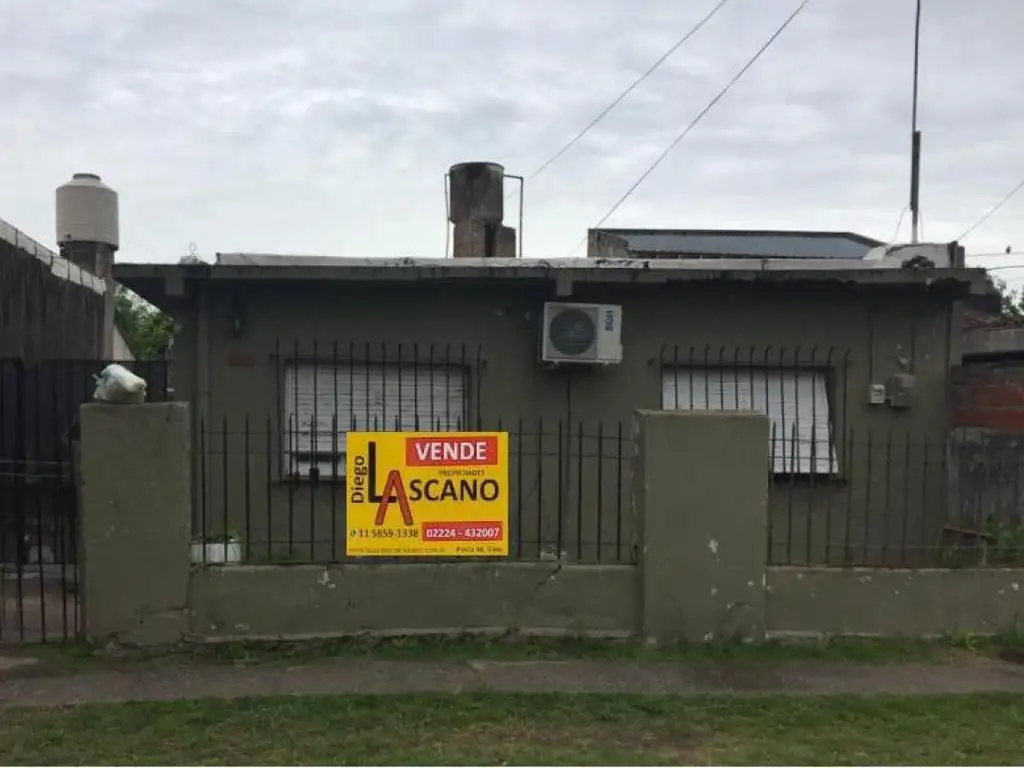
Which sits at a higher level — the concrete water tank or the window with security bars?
the concrete water tank

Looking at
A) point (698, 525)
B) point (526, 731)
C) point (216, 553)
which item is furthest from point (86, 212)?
point (526, 731)

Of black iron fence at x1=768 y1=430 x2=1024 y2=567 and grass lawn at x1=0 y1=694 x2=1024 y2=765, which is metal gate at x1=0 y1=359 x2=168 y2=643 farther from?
black iron fence at x1=768 y1=430 x2=1024 y2=567

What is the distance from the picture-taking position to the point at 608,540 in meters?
8.72

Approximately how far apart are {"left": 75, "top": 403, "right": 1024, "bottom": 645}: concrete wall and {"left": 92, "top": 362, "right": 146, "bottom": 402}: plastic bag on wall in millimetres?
95

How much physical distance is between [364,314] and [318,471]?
1420 mm

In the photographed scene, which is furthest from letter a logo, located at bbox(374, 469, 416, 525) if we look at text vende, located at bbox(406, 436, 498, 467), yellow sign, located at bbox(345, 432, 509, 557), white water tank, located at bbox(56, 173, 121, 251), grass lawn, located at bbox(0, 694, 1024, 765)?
white water tank, located at bbox(56, 173, 121, 251)

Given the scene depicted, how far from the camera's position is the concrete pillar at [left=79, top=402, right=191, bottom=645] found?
6.20 meters

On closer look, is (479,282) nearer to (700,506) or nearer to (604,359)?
(604,359)

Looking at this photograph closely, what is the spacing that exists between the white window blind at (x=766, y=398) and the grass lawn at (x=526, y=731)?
3.52 m

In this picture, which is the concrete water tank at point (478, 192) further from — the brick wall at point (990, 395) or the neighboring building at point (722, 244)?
the brick wall at point (990, 395)

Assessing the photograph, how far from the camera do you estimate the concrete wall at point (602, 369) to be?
8.50 m

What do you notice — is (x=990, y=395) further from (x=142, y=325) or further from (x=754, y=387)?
(x=142, y=325)

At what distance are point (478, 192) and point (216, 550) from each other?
5.91 m

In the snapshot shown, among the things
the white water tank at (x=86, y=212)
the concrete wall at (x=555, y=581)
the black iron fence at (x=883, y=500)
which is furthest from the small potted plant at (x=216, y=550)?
the white water tank at (x=86, y=212)
